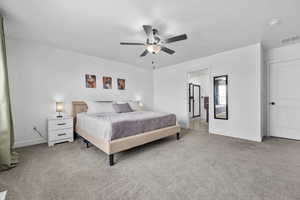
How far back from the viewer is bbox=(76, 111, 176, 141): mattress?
7.32 feet

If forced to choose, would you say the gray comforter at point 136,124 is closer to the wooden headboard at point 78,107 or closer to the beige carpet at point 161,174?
the beige carpet at point 161,174

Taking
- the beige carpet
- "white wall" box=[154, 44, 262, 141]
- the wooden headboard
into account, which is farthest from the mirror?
the wooden headboard

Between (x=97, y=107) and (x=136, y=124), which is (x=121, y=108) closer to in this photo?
(x=97, y=107)

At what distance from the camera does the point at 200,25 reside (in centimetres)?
240

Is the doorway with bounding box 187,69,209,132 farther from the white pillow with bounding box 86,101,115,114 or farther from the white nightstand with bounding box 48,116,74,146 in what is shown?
the white nightstand with bounding box 48,116,74,146

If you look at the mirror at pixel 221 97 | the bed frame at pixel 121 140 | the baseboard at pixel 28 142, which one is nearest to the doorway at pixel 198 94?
the mirror at pixel 221 97

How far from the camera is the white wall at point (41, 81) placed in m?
2.92

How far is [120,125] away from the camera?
231 centimetres

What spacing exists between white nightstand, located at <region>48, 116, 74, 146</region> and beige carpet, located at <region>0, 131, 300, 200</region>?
0.27 m

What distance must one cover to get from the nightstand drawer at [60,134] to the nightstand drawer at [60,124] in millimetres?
91

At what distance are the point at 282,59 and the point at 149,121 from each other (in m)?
3.88

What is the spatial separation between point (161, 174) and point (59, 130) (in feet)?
8.87

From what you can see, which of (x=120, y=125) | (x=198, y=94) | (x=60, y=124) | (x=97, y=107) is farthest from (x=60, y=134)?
(x=198, y=94)

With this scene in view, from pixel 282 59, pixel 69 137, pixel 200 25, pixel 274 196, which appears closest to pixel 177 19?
pixel 200 25
